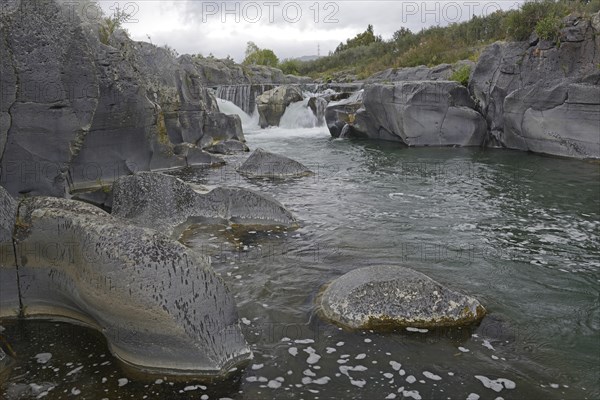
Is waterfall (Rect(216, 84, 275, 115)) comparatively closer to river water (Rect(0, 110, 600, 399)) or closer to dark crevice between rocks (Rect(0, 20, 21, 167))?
river water (Rect(0, 110, 600, 399))

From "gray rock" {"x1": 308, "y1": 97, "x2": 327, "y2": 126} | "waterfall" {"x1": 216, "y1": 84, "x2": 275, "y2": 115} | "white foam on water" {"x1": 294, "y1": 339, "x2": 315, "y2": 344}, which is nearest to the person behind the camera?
"white foam on water" {"x1": 294, "y1": 339, "x2": 315, "y2": 344}

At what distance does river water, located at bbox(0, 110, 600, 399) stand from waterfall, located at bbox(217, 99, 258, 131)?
17.0 meters

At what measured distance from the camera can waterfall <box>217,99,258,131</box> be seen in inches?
1240

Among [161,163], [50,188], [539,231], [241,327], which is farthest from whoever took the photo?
[161,163]

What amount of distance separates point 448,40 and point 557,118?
88.0ft

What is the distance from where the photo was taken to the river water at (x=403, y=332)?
517 cm

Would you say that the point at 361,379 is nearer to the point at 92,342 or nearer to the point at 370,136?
the point at 92,342

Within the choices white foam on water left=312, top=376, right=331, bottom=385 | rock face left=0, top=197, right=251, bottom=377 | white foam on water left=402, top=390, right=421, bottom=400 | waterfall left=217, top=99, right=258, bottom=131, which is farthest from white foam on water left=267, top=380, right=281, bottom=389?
waterfall left=217, top=99, right=258, bottom=131

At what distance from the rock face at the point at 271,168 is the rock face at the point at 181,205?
5.20 meters

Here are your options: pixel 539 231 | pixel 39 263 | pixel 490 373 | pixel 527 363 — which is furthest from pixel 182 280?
pixel 539 231

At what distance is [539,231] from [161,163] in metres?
10.8

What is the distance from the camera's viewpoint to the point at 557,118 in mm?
18734

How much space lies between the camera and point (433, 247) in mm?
9328

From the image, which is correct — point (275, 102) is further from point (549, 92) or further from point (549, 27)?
point (549, 92)
